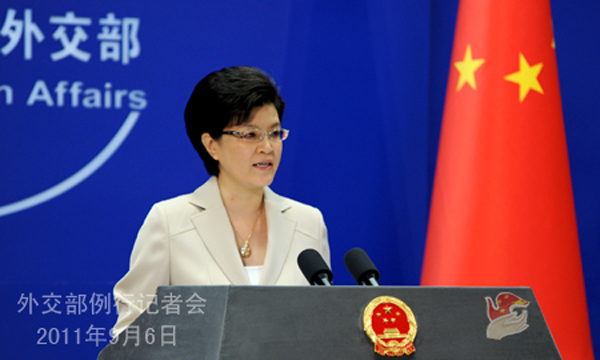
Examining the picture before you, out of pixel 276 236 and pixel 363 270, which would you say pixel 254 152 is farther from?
pixel 363 270

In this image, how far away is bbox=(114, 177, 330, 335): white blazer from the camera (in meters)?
1.68

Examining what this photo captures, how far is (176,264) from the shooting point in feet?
5.60

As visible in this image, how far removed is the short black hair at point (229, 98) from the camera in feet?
5.80

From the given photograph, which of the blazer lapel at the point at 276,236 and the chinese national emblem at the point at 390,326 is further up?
the blazer lapel at the point at 276,236

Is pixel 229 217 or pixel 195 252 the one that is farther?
pixel 229 217

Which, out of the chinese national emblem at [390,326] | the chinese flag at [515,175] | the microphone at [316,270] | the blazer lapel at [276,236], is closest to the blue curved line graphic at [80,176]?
the blazer lapel at [276,236]

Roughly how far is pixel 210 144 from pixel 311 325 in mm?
1037

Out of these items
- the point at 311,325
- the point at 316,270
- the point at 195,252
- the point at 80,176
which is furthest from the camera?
the point at 80,176

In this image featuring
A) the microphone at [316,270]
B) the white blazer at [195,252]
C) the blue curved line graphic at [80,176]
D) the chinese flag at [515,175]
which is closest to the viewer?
the microphone at [316,270]

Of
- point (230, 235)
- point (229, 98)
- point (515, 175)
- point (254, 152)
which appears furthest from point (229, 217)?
point (515, 175)

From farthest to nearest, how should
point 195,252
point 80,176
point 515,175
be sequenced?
point 80,176 → point 515,175 → point 195,252

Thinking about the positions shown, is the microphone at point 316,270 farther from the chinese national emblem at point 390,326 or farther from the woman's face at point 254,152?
the woman's face at point 254,152

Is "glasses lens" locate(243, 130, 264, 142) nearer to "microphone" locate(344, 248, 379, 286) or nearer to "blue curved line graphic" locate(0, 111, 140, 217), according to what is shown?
"microphone" locate(344, 248, 379, 286)

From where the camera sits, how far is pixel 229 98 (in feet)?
5.80
